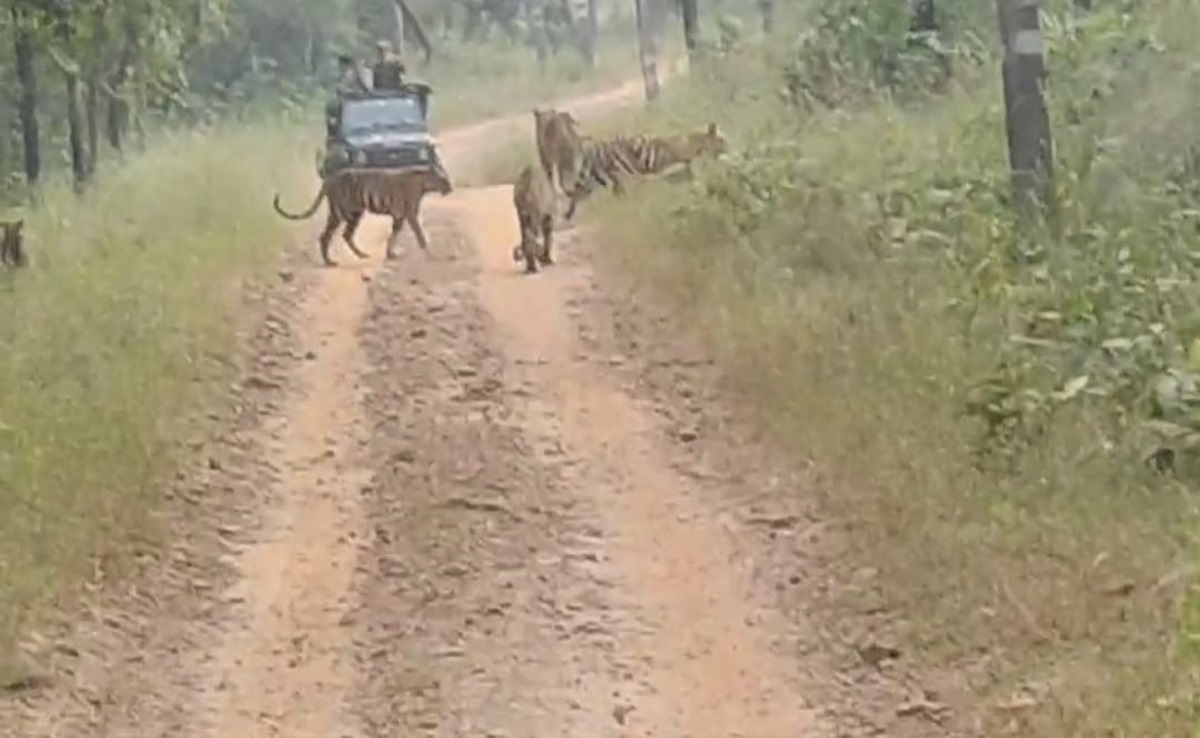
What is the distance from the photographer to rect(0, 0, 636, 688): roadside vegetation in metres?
9.34

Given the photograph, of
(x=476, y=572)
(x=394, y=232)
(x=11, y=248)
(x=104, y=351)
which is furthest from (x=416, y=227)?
(x=476, y=572)

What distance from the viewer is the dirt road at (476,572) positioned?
7.32 m

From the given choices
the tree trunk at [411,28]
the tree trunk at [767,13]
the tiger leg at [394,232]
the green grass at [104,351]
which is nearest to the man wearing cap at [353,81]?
the green grass at [104,351]

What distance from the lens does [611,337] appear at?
13531mm

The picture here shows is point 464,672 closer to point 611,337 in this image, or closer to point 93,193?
point 611,337

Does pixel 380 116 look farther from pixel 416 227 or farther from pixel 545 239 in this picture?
pixel 545 239

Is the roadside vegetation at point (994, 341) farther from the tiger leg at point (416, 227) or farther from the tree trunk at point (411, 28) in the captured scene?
the tree trunk at point (411, 28)

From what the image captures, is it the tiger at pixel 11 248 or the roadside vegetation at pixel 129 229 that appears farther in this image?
the tiger at pixel 11 248

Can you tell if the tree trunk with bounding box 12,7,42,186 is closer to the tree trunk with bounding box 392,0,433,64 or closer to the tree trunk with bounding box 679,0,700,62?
the tree trunk with bounding box 679,0,700,62

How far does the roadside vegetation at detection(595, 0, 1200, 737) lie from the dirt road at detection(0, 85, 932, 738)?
0.43 m

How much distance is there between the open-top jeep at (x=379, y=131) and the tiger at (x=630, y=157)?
4.64 ft

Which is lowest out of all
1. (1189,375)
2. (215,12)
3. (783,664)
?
(783,664)

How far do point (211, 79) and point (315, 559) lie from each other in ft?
111

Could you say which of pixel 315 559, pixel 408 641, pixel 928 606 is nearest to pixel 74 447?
pixel 315 559
